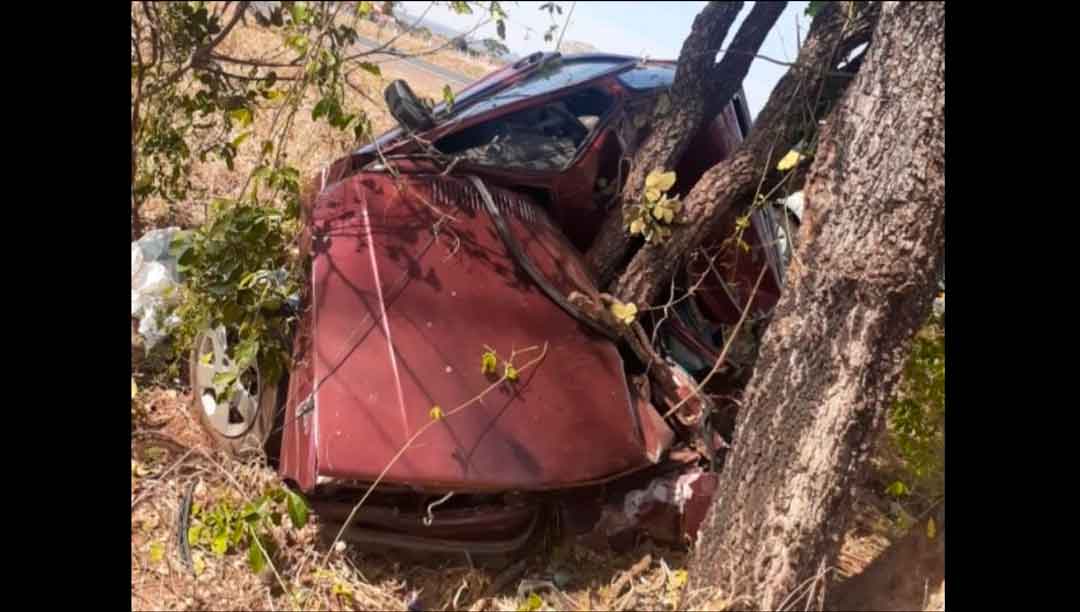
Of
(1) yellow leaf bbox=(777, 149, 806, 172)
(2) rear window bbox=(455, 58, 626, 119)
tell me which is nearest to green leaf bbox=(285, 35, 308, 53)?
(2) rear window bbox=(455, 58, 626, 119)

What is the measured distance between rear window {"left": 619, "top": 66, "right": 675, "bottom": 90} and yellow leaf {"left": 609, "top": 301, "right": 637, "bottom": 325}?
113cm

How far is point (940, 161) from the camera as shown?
7.07 feet

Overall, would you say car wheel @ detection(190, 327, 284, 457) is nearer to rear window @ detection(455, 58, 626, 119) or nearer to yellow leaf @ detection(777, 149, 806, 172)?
rear window @ detection(455, 58, 626, 119)

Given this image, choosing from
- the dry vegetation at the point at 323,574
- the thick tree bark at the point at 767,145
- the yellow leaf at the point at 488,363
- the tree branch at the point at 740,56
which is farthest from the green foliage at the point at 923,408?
the yellow leaf at the point at 488,363

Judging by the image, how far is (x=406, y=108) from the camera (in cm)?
321

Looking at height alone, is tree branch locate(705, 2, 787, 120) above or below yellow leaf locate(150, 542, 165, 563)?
above

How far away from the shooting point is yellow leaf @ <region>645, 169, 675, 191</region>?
3.19 meters

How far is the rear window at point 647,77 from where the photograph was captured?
3.78 meters

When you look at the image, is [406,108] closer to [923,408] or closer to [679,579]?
[679,579]

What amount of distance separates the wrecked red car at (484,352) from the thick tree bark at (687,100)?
11cm

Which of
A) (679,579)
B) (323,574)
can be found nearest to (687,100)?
(679,579)

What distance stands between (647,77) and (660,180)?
0.91 meters
